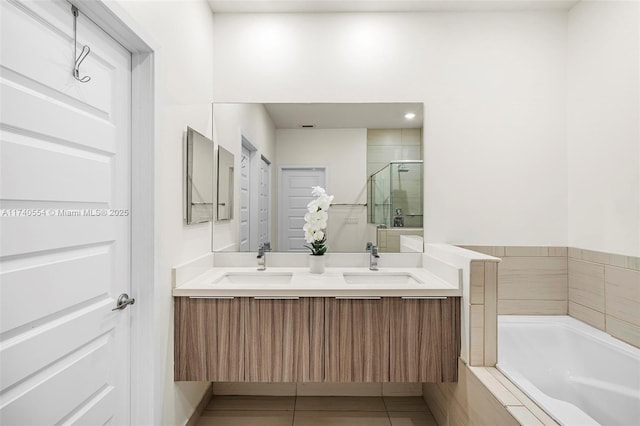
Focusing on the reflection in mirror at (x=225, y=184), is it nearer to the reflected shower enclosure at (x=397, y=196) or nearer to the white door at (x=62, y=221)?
the white door at (x=62, y=221)

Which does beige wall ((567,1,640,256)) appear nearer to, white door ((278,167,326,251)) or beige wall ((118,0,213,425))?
white door ((278,167,326,251))

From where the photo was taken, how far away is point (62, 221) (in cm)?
119

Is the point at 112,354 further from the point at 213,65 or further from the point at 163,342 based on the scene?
the point at 213,65

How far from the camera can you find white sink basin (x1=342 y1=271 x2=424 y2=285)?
7.50 ft

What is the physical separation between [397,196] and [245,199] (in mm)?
1056

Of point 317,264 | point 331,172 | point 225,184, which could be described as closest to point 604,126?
point 331,172

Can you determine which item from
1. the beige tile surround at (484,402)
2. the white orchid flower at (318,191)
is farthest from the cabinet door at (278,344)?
the white orchid flower at (318,191)

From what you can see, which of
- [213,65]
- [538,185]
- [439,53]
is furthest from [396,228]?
[213,65]

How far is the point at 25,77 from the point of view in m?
1.04

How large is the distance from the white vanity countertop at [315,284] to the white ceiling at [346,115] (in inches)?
39.3

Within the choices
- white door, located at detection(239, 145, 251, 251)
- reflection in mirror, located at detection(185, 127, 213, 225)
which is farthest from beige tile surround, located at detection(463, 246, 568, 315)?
reflection in mirror, located at detection(185, 127, 213, 225)

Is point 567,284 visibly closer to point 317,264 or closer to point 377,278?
point 377,278

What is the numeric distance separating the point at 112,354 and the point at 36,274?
22.1 inches

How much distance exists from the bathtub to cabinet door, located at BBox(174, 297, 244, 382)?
1307mm
